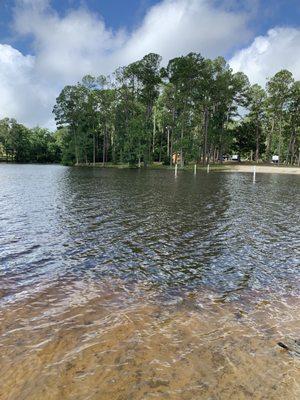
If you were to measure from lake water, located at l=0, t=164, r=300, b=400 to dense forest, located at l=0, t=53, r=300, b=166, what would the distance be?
60435 mm

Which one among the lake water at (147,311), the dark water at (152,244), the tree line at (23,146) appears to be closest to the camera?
the lake water at (147,311)

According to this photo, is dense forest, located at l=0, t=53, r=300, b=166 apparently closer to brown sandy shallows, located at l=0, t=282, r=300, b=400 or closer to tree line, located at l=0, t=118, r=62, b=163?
tree line, located at l=0, t=118, r=62, b=163

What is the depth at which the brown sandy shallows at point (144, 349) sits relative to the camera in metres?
4.67

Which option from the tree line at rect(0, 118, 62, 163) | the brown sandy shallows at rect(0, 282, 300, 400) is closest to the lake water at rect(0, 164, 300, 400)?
the brown sandy shallows at rect(0, 282, 300, 400)

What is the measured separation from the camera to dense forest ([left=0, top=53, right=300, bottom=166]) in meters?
72.1

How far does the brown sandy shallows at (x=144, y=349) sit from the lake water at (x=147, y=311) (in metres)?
0.02

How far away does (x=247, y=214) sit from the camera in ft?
63.7

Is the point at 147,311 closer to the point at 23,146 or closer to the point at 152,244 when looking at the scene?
the point at 152,244

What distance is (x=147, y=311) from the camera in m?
7.16

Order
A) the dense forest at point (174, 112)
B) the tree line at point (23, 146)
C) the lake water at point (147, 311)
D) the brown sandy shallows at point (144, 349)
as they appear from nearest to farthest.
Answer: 1. the brown sandy shallows at point (144, 349)
2. the lake water at point (147, 311)
3. the dense forest at point (174, 112)
4. the tree line at point (23, 146)

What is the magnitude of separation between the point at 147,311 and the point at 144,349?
4.85 ft

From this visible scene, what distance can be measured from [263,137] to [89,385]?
97199mm

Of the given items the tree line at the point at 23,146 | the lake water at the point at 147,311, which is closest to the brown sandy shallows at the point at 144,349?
the lake water at the point at 147,311

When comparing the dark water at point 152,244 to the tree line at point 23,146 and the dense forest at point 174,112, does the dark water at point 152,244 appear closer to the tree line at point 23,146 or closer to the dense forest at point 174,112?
the dense forest at point 174,112
